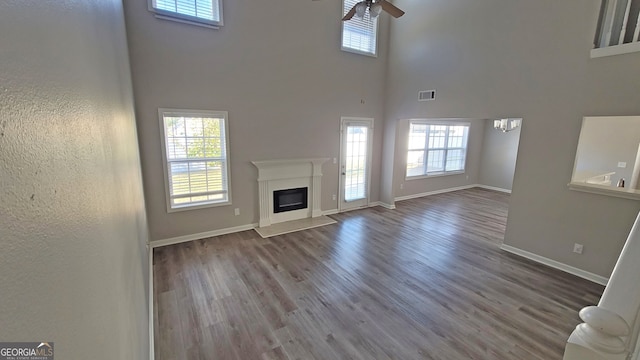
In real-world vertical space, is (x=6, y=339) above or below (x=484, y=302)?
above

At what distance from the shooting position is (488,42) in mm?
4523

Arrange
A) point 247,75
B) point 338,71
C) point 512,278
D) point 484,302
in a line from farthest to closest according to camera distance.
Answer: point 338,71
point 247,75
point 512,278
point 484,302

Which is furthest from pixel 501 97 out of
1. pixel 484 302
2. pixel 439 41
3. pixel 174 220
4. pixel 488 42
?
pixel 174 220

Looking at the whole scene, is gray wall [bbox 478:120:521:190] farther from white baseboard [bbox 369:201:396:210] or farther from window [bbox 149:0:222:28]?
window [bbox 149:0:222:28]

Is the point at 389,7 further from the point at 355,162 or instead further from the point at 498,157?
the point at 498,157

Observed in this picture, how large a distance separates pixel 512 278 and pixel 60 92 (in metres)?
4.72

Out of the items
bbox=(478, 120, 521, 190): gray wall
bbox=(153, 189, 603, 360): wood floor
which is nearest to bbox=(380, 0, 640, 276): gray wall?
bbox=(153, 189, 603, 360): wood floor

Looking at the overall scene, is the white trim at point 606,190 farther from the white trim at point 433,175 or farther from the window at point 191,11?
the window at point 191,11

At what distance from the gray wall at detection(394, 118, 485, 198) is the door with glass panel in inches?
34.0

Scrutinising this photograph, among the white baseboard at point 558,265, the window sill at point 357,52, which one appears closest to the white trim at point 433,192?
the white baseboard at point 558,265

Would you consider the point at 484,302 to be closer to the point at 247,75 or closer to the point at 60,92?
the point at 60,92

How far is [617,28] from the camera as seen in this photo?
3402 mm

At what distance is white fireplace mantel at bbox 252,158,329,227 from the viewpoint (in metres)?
5.29

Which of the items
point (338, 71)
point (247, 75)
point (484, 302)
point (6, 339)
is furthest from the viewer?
point (338, 71)
